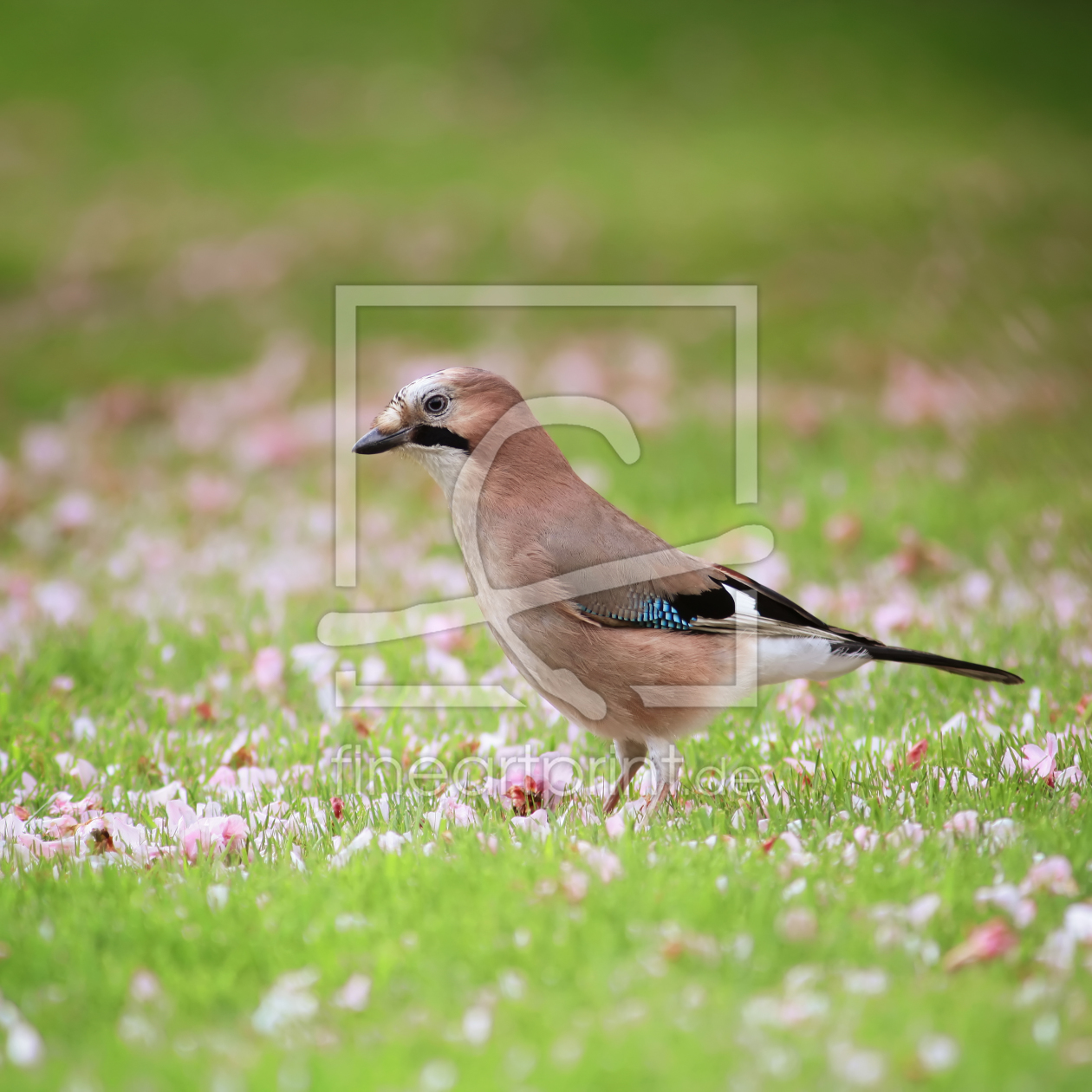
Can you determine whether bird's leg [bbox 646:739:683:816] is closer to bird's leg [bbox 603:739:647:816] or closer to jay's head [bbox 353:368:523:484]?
bird's leg [bbox 603:739:647:816]

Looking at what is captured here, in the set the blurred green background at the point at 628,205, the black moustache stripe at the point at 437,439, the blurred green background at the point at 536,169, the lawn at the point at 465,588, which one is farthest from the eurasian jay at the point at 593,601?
the blurred green background at the point at 536,169

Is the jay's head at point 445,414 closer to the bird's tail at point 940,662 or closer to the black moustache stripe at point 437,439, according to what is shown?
the black moustache stripe at point 437,439

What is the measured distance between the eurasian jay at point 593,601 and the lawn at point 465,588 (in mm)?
402

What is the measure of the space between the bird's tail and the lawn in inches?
11.6

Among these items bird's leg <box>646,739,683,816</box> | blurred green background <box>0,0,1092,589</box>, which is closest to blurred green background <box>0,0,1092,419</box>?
blurred green background <box>0,0,1092,589</box>

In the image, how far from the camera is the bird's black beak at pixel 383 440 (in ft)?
17.6

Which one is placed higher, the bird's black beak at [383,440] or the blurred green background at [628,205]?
the blurred green background at [628,205]

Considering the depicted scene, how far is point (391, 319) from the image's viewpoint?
53.3 ft

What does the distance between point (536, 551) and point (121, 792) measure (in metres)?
2.05

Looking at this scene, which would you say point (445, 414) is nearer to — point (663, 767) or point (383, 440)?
point (383, 440)

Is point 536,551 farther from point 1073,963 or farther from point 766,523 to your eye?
point 766,523

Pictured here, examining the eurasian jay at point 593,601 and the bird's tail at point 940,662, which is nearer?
the bird's tail at point 940,662

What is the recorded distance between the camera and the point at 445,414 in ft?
17.6

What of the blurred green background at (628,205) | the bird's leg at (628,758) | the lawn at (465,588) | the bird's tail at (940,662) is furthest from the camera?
the blurred green background at (628,205)
